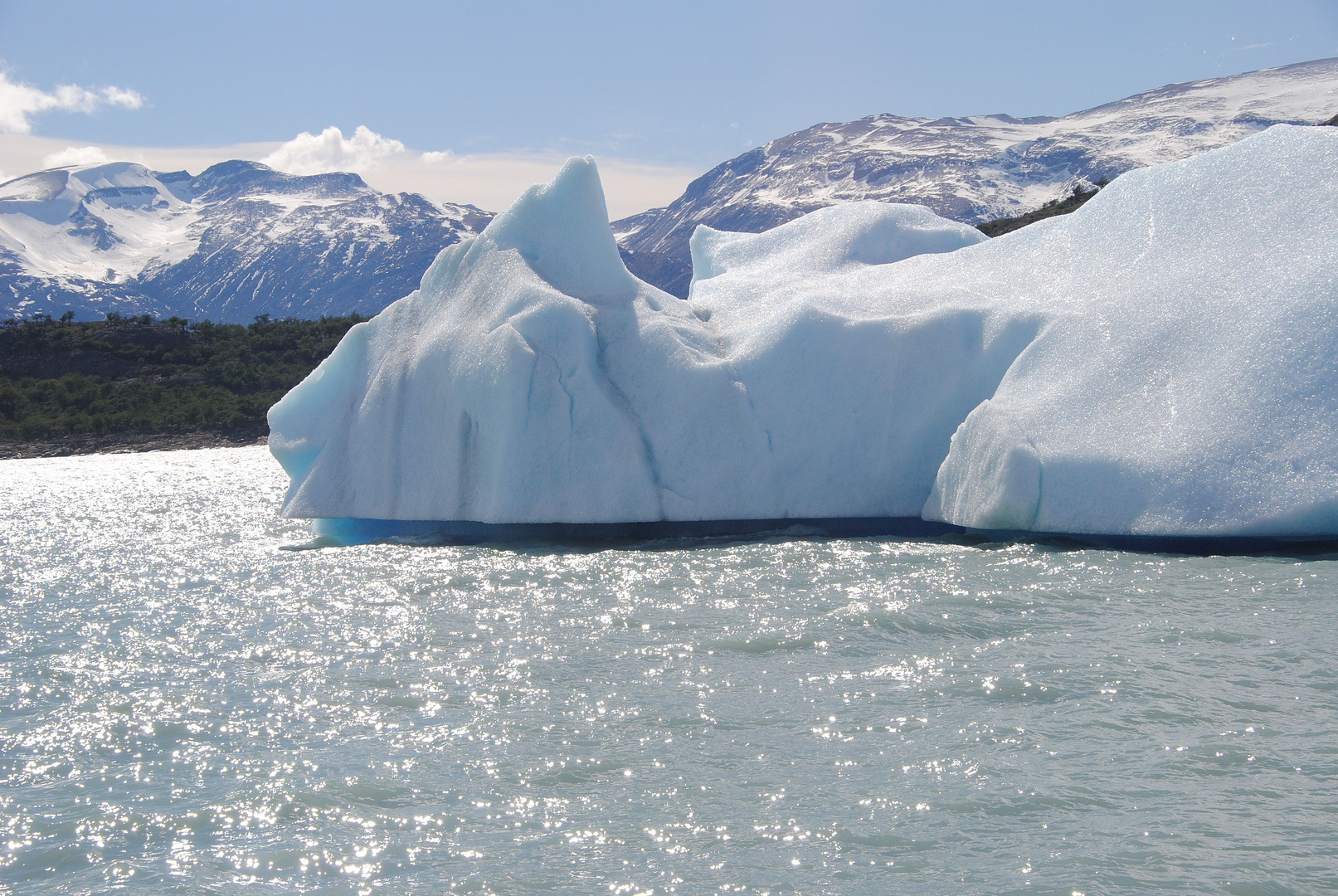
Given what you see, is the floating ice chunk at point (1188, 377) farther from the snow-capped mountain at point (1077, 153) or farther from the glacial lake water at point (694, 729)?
the snow-capped mountain at point (1077, 153)

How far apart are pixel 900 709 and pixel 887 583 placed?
2.55 m

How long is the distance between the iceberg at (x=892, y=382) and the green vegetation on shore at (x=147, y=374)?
19.5 metres

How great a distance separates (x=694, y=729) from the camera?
16.4 ft

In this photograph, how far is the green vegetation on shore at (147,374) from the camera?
2738 cm

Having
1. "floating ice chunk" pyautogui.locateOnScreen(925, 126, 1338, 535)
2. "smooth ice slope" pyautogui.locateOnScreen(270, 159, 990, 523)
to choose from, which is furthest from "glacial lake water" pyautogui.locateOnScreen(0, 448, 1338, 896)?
"smooth ice slope" pyautogui.locateOnScreen(270, 159, 990, 523)

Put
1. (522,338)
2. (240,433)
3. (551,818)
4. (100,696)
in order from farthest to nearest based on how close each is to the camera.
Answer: (240,433), (522,338), (100,696), (551,818)

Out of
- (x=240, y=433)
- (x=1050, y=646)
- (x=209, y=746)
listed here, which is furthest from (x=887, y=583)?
(x=240, y=433)

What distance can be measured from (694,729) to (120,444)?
2590 centimetres

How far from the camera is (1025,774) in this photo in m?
4.30

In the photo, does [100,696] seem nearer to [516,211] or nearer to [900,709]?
[900,709]

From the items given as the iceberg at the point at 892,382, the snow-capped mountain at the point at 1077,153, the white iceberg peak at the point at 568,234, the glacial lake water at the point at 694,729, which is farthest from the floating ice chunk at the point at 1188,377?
the snow-capped mountain at the point at 1077,153

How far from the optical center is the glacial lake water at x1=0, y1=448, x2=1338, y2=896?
376cm

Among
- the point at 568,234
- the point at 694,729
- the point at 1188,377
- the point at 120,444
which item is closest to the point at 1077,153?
the point at 120,444

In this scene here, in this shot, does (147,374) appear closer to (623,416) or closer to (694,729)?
(623,416)
